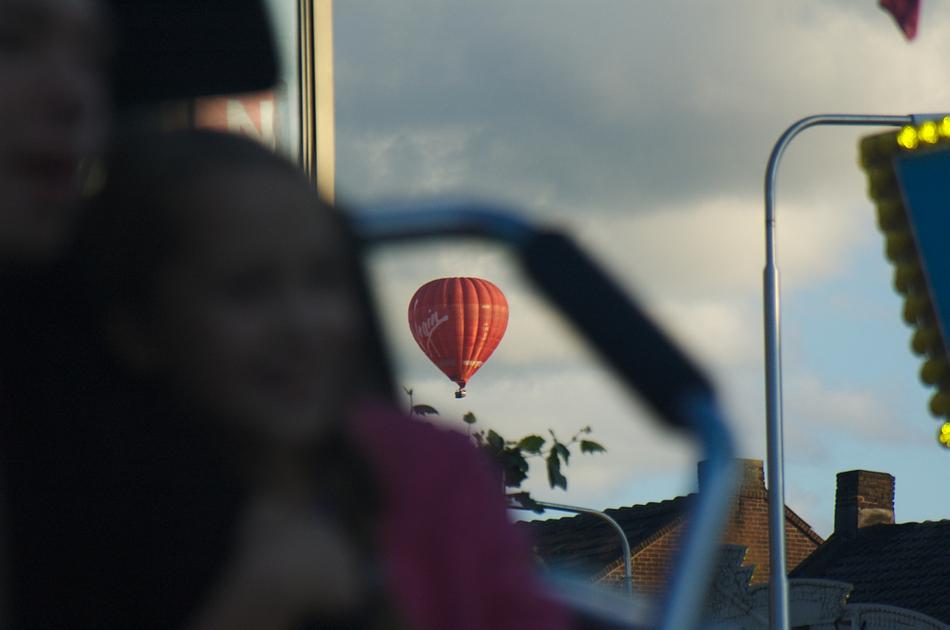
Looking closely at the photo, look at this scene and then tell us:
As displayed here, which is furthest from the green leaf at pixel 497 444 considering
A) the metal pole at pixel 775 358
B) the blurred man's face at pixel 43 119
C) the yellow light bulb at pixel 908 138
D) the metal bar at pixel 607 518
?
the yellow light bulb at pixel 908 138

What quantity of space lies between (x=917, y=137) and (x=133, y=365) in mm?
13823

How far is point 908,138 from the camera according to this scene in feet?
46.5

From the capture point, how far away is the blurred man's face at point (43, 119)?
2.70ft

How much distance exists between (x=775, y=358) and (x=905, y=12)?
2.90m

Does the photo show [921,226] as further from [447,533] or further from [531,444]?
[447,533]

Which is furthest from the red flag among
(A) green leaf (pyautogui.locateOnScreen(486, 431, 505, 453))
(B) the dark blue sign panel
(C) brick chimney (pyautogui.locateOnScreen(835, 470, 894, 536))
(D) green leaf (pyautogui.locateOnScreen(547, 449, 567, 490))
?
(C) brick chimney (pyautogui.locateOnScreen(835, 470, 894, 536))

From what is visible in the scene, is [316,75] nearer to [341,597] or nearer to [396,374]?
[396,374]

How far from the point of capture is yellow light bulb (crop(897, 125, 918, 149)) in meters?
14.1

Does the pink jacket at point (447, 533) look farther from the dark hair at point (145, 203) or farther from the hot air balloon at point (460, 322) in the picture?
the hot air balloon at point (460, 322)

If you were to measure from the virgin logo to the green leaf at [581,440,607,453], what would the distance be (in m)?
19.5

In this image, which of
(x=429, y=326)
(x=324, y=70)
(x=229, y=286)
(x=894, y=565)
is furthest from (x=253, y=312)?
(x=894, y=565)

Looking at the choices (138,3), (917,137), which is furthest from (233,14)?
(917,137)

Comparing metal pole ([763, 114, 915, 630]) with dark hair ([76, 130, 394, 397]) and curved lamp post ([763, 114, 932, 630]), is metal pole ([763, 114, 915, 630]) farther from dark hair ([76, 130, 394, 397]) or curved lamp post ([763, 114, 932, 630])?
dark hair ([76, 130, 394, 397])

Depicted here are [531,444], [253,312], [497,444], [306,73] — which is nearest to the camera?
[253,312]
